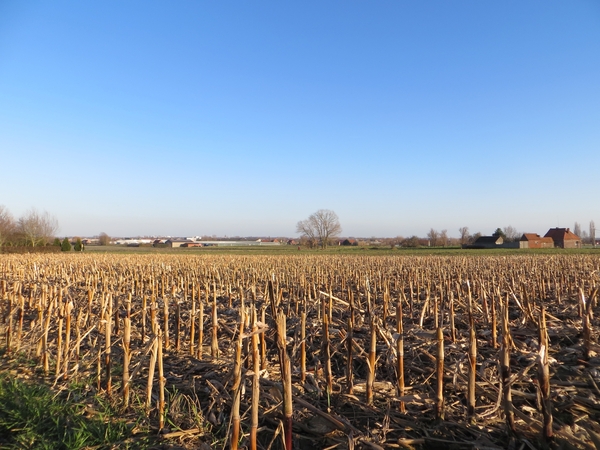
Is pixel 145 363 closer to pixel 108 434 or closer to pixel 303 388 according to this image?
pixel 108 434

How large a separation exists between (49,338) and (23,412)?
3.32 meters

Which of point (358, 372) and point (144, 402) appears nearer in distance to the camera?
point (144, 402)

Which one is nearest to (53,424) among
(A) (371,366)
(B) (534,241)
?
(A) (371,366)

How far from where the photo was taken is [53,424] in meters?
4.26

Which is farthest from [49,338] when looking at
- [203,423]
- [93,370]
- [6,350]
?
[203,423]

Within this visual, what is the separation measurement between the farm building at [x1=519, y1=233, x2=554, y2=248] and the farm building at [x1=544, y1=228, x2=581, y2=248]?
2556mm

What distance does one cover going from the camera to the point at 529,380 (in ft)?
15.3

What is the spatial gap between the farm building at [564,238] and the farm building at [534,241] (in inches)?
101

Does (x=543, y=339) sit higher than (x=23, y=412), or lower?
higher

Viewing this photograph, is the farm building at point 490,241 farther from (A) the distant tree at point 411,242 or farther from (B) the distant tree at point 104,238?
(B) the distant tree at point 104,238

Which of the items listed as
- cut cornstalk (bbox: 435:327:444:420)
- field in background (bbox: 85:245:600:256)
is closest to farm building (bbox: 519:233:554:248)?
field in background (bbox: 85:245:600:256)

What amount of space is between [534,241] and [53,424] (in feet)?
307

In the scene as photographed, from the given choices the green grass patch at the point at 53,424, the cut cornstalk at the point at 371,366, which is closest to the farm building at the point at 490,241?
the cut cornstalk at the point at 371,366

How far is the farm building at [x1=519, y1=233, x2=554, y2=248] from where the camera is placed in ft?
260
